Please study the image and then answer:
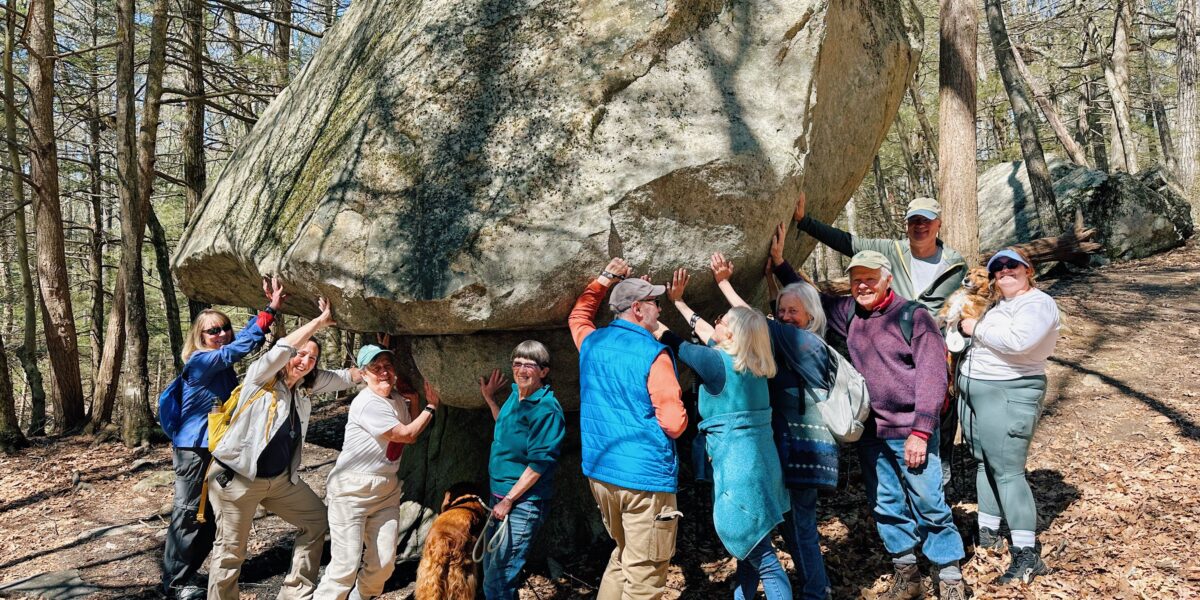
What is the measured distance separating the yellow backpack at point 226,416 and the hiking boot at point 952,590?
158 inches

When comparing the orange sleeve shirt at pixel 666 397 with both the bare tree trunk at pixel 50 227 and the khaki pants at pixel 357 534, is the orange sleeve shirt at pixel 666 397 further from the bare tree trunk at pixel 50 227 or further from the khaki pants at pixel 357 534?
the bare tree trunk at pixel 50 227

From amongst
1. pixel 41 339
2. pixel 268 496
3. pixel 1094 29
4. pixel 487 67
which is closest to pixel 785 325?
pixel 487 67

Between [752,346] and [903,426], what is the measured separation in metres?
1.06

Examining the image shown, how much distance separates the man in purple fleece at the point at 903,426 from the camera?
3.86 m

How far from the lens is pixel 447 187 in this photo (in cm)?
431

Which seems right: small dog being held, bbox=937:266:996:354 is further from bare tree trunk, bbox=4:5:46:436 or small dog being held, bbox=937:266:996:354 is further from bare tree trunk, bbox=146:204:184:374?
bare tree trunk, bbox=4:5:46:436

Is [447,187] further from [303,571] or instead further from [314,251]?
[303,571]

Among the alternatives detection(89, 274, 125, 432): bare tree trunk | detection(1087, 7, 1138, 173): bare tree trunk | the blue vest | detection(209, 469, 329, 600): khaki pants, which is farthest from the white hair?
detection(1087, 7, 1138, 173): bare tree trunk

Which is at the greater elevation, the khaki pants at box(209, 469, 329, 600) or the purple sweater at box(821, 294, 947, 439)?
the purple sweater at box(821, 294, 947, 439)

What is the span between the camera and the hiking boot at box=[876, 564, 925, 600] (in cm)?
399

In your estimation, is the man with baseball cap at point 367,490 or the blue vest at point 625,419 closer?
the blue vest at point 625,419

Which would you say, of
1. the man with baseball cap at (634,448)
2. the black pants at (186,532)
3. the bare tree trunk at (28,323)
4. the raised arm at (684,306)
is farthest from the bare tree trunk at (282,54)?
the man with baseball cap at (634,448)

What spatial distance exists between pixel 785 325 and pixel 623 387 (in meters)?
0.94

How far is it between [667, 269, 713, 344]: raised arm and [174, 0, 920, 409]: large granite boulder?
10cm
